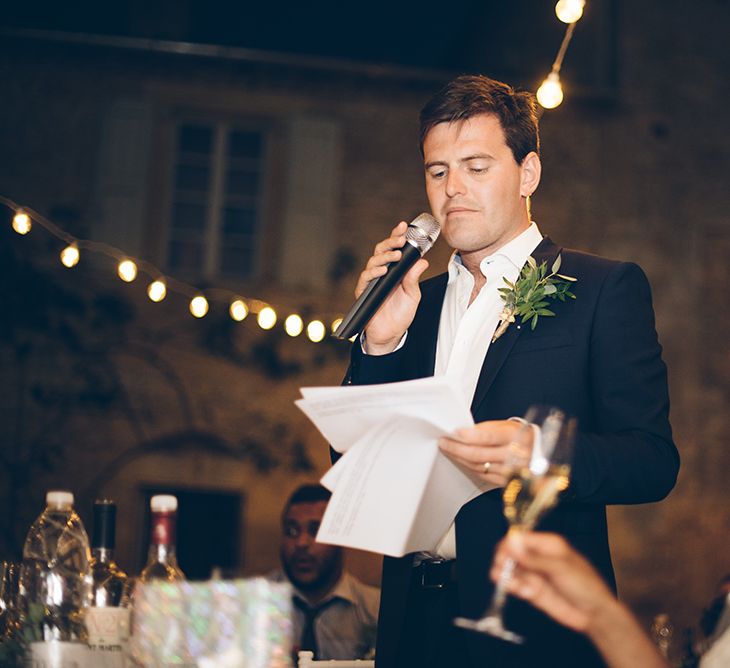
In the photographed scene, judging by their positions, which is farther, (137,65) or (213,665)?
(137,65)

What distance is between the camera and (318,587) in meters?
5.11

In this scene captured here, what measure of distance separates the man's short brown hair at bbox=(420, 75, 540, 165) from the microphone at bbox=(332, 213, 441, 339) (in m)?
0.28

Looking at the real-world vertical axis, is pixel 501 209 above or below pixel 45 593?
above

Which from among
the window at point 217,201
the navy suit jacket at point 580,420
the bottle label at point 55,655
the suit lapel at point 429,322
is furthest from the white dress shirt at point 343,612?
the window at point 217,201

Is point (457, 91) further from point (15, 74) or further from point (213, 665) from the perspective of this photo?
point (15, 74)

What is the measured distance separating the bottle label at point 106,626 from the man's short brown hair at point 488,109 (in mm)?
1305

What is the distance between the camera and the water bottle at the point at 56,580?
75.1 inches

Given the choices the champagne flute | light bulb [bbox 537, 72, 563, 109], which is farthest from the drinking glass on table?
light bulb [bbox 537, 72, 563, 109]

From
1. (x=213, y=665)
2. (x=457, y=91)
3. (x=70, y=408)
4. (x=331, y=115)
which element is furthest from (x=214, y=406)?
(x=213, y=665)

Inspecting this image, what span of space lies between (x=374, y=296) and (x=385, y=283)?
40mm

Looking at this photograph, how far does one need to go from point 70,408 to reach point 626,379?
623 centimetres

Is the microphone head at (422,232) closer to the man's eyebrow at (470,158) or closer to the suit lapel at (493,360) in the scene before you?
the man's eyebrow at (470,158)

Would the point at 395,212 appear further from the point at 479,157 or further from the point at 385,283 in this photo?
the point at 385,283

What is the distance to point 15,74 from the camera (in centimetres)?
794
